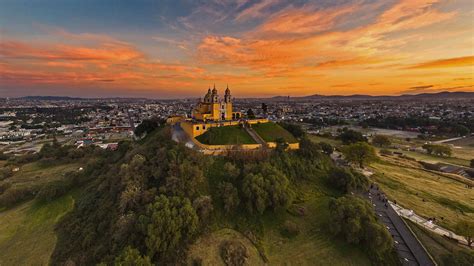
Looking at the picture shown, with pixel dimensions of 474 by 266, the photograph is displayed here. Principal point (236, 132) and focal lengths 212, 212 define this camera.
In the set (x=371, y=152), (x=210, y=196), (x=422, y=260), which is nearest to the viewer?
(x=422, y=260)

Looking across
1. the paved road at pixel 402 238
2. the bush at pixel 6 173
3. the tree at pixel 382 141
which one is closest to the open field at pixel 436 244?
the paved road at pixel 402 238

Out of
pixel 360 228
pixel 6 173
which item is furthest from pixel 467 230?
pixel 6 173

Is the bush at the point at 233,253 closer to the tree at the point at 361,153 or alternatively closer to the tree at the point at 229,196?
the tree at the point at 229,196

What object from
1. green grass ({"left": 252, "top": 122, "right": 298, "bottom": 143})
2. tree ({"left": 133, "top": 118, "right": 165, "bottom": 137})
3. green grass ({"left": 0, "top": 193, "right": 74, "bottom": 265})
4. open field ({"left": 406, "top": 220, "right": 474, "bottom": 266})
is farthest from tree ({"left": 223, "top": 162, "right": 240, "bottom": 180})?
tree ({"left": 133, "top": 118, "right": 165, "bottom": 137})

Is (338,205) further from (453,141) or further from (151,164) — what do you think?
(453,141)

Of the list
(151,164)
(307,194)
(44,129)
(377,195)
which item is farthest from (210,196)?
(44,129)

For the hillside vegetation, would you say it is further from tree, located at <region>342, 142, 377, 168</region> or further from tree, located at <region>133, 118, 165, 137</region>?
tree, located at <region>133, 118, 165, 137</region>

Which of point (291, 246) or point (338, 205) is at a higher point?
point (338, 205)

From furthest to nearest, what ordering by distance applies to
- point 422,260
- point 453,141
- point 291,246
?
point 453,141 < point 291,246 < point 422,260
